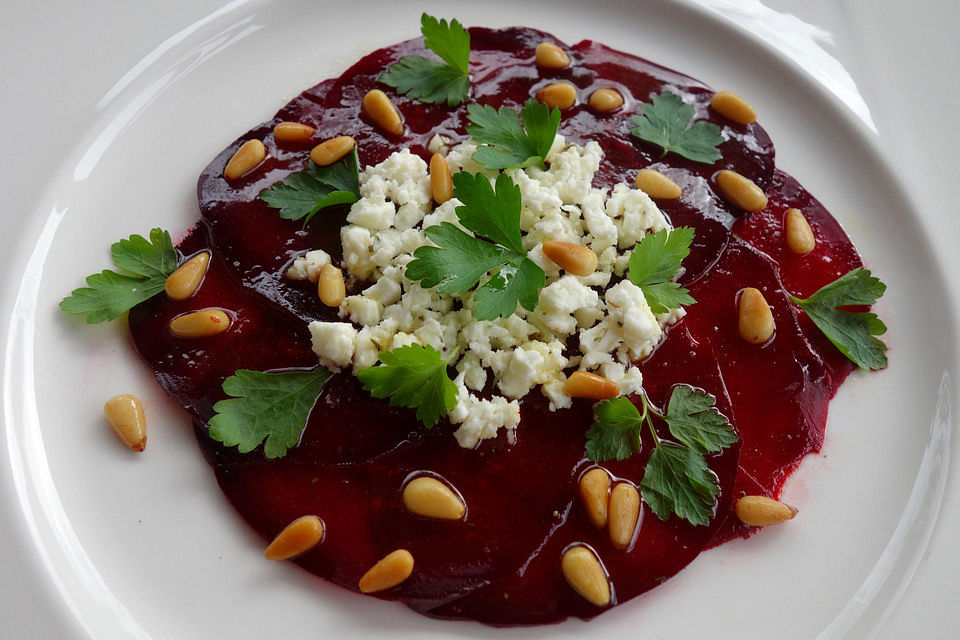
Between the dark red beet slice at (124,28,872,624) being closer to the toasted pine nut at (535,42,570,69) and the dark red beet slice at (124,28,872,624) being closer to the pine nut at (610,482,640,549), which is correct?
the pine nut at (610,482,640,549)

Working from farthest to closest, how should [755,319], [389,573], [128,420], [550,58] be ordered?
[550,58]
[755,319]
[128,420]
[389,573]

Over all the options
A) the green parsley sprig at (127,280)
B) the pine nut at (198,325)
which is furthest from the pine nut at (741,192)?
the green parsley sprig at (127,280)

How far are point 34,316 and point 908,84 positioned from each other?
147 inches

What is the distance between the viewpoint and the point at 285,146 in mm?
3127

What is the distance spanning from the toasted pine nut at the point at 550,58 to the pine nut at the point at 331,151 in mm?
961

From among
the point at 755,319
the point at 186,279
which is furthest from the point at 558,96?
the point at 186,279

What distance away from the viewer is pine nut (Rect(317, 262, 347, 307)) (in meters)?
2.64

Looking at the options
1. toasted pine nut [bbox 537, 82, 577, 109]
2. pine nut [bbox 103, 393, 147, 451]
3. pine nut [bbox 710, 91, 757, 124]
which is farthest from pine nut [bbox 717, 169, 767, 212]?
pine nut [bbox 103, 393, 147, 451]

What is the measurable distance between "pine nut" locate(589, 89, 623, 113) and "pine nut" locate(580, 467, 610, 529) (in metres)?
1.57

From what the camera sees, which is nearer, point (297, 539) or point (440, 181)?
point (297, 539)

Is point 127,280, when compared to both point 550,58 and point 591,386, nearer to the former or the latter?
point 591,386

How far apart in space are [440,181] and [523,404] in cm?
86

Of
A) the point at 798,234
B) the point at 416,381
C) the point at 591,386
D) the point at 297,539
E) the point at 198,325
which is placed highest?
the point at 798,234

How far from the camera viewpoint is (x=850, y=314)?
2908 millimetres
